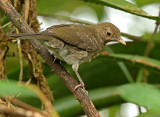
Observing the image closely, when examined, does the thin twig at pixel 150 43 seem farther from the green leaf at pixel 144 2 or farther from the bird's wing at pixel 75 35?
the bird's wing at pixel 75 35

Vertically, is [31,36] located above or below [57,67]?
above

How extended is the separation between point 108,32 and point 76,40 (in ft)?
2.37

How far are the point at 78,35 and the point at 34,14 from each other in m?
0.56

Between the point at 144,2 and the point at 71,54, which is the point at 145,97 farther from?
the point at 144,2

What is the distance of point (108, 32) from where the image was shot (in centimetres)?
390

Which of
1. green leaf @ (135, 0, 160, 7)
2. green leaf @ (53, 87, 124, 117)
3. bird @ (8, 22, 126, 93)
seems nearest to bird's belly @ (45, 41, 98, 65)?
bird @ (8, 22, 126, 93)

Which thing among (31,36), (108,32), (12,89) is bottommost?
(108,32)

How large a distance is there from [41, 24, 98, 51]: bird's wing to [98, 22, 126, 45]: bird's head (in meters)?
0.15

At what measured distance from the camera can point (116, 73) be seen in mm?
3838

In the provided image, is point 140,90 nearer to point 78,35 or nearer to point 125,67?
point 78,35

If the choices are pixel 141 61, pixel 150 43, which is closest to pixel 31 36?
pixel 141 61

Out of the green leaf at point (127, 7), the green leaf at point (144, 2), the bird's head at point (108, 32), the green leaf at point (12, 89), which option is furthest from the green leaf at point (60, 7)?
the green leaf at point (12, 89)

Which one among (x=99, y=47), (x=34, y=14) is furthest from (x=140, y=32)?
(x=34, y=14)

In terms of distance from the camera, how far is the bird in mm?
2990
